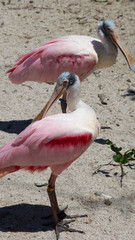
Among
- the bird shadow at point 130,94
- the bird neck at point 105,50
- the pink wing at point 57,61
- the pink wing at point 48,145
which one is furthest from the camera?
the bird shadow at point 130,94

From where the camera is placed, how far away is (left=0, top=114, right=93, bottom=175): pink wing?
4.39 meters

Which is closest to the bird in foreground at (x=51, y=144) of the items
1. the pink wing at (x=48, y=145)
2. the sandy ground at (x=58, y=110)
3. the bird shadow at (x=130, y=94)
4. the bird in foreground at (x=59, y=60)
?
the pink wing at (x=48, y=145)

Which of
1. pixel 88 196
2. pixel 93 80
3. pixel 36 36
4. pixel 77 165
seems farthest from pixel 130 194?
pixel 36 36

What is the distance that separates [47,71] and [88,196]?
2119 millimetres

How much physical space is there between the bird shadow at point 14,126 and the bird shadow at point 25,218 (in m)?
1.66

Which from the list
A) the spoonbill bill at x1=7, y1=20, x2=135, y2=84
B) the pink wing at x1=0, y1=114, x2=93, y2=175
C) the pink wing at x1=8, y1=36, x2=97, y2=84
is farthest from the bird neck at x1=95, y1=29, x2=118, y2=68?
the pink wing at x1=0, y1=114, x2=93, y2=175

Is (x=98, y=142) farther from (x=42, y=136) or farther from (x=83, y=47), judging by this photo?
(x=42, y=136)

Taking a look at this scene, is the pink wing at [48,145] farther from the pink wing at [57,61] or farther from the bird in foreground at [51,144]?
the pink wing at [57,61]

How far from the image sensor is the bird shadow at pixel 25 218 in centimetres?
468

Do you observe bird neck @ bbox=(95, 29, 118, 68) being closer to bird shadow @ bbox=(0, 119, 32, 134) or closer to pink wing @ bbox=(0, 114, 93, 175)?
bird shadow @ bbox=(0, 119, 32, 134)

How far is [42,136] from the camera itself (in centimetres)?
440

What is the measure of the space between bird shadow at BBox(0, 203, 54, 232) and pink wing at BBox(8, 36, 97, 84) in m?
2.17

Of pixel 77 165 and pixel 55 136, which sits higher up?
pixel 55 136

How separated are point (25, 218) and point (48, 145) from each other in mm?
935
